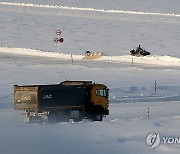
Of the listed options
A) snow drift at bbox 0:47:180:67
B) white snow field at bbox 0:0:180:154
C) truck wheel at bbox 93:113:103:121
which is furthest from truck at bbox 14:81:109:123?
snow drift at bbox 0:47:180:67

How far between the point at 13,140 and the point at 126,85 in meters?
19.4

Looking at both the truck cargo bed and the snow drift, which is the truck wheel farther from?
the snow drift

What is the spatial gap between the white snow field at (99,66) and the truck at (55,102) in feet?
2.41

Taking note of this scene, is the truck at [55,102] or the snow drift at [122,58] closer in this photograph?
the truck at [55,102]

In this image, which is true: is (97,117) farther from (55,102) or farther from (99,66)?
(99,66)

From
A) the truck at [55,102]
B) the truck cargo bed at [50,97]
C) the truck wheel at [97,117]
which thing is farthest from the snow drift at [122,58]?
the truck cargo bed at [50,97]

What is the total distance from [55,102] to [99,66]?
2373 cm

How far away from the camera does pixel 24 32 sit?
232ft

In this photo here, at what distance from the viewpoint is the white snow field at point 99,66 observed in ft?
55.9

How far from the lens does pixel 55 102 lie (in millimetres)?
22438

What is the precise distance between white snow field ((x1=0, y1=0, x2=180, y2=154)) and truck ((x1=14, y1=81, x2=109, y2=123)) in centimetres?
74

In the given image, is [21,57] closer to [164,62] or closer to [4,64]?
[4,64]

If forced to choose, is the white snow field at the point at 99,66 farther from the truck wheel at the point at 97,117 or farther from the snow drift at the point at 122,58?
the truck wheel at the point at 97,117

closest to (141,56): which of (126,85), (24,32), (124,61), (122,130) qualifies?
(124,61)
